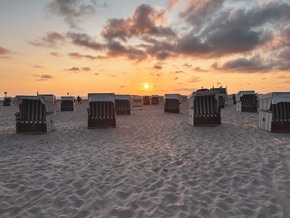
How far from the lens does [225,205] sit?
476cm

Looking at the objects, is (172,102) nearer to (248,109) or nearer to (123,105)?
(123,105)

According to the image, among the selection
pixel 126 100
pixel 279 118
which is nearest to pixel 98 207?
pixel 279 118

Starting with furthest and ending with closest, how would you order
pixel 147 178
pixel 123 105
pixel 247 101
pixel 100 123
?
pixel 247 101 → pixel 123 105 → pixel 100 123 → pixel 147 178

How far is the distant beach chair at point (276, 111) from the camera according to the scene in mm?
12438

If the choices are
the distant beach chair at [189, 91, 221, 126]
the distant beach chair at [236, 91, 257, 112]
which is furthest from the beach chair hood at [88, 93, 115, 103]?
the distant beach chair at [236, 91, 257, 112]

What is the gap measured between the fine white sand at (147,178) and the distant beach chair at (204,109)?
14.4ft

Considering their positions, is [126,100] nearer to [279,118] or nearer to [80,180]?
[279,118]

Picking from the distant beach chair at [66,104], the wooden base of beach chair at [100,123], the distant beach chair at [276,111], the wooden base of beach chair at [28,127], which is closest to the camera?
the distant beach chair at [276,111]

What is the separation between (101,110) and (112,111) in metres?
0.70

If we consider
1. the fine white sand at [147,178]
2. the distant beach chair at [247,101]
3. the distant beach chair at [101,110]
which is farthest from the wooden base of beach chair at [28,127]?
the distant beach chair at [247,101]

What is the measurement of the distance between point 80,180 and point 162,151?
3.69m

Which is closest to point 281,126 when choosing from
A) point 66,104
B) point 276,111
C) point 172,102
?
point 276,111

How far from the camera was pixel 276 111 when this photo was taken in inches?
511

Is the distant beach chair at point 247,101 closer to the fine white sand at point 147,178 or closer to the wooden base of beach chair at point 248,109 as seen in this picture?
the wooden base of beach chair at point 248,109
